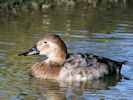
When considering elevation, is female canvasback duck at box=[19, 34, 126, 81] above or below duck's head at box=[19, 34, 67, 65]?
below

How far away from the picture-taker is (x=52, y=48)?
12.3 metres

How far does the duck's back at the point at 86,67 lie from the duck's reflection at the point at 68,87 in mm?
151

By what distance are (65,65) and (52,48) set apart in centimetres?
51

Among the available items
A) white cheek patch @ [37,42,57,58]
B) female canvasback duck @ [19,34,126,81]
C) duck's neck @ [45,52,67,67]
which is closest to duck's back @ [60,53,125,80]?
female canvasback duck @ [19,34,126,81]

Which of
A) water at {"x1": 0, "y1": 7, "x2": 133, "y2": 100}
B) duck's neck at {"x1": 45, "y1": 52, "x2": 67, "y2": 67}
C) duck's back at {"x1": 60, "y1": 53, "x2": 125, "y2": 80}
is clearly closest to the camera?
water at {"x1": 0, "y1": 7, "x2": 133, "y2": 100}

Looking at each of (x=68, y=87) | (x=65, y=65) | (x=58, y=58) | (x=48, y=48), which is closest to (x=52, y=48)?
(x=48, y=48)

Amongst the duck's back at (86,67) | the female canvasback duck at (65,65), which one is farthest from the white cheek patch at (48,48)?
the duck's back at (86,67)

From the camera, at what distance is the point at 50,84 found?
11539 millimetres

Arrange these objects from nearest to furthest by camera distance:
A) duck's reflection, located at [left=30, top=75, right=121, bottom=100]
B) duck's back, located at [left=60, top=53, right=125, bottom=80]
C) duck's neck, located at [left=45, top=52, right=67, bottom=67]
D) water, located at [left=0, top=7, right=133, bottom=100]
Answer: duck's reflection, located at [left=30, top=75, right=121, bottom=100], water, located at [left=0, top=7, right=133, bottom=100], duck's back, located at [left=60, top=53, right=125, bottom=80], duck's neck, located at [left=45, top=52, right=67, bottom=67]

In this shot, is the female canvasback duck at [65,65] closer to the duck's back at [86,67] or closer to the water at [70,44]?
the duck's back at [86,67]

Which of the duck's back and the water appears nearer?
the water

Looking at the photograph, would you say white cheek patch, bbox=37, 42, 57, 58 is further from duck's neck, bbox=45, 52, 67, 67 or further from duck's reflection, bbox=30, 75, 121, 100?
duck's reflection, bbox=30, 75, 121, 100

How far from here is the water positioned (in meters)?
10.7

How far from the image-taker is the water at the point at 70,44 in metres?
10.7
